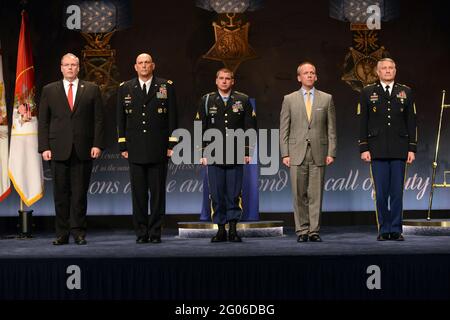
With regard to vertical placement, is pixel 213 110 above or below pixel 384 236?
above

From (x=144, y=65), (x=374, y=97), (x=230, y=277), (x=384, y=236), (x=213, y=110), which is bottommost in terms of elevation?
(x=230, y=277)

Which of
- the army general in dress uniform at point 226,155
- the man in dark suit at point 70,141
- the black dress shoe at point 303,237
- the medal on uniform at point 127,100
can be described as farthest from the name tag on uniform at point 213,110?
the black dress shoe at point 303,237

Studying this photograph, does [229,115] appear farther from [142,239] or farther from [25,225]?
[25,225]

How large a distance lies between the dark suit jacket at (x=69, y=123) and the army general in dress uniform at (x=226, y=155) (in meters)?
0.89

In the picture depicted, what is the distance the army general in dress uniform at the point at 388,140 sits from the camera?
21.4 feet

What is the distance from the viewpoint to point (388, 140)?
6527mm

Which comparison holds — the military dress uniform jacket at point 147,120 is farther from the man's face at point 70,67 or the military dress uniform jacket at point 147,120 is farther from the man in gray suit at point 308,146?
the man in gray suit at point 308,146

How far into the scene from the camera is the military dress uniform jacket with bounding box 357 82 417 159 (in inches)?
257

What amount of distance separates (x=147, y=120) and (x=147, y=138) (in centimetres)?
15

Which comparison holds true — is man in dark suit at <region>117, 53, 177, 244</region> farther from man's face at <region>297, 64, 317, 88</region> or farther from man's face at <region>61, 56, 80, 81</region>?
man's face at <region>297, 64, 317, 88</region>

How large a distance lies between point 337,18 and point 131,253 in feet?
13.4

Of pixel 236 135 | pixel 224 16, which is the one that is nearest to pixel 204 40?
pixel 224 16

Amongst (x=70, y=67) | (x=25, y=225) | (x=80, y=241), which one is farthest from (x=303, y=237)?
(x=25, y=225)

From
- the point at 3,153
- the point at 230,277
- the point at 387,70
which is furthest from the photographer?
the point at 3,153
